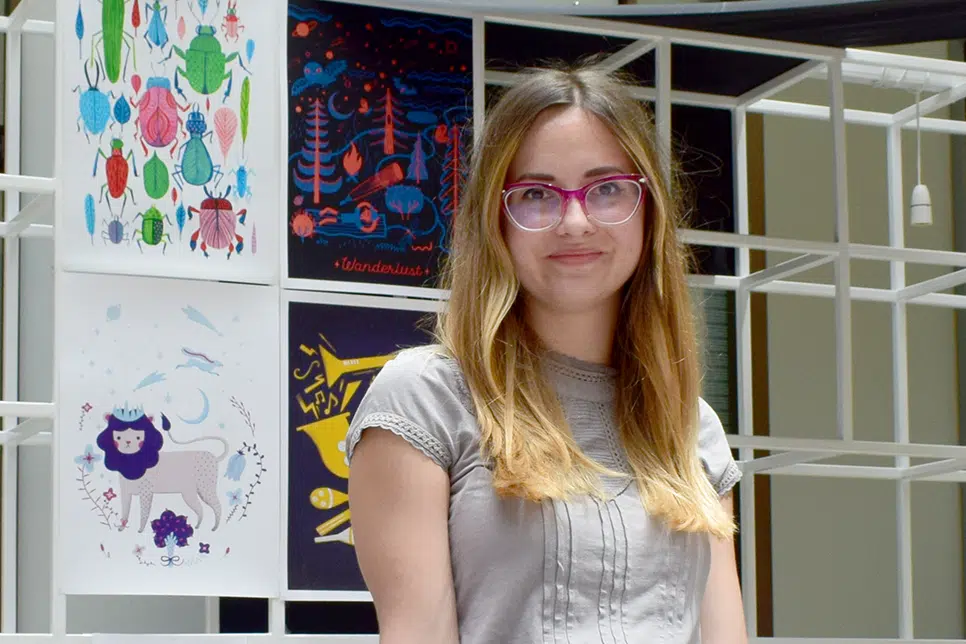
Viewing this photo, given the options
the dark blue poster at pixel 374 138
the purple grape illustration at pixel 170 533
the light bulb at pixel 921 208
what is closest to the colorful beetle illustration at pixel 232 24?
the dark blue poster at pixel 374 138

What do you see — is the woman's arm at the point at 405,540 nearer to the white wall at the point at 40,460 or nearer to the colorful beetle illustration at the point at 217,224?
the colorful beetle illustration at the point at 217,224

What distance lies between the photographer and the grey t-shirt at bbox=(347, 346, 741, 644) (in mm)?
1652

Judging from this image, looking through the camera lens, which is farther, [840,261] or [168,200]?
[840,261]

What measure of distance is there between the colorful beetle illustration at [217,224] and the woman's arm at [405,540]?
237 centimetres

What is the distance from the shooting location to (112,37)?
12.7ft

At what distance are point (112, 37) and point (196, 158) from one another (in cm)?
35

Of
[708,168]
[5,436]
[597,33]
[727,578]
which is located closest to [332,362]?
[5,436]

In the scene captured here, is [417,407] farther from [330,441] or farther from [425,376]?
[330,441]

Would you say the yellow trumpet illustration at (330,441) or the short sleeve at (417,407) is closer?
the short sleeve at (417,407)

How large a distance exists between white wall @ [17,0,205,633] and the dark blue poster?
72 centimetres

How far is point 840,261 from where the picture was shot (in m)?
4.61

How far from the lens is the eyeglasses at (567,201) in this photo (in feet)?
5.70

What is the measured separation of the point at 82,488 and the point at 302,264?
0.80 meters

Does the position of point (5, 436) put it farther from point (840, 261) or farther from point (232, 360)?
point (840, 261)
